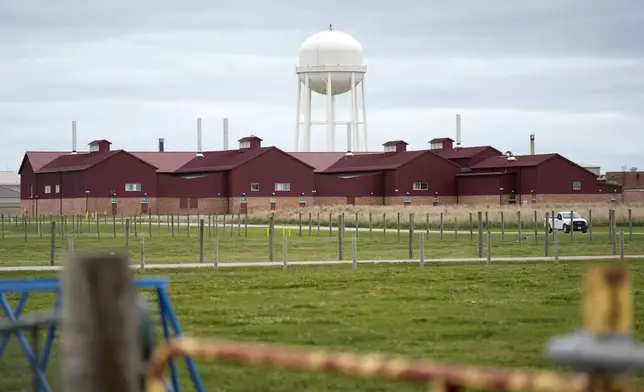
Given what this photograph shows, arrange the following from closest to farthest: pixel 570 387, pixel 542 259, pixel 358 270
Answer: pixel 570 387 < pixel 358 270 < pixel 542 259

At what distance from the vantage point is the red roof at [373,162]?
104062 mm

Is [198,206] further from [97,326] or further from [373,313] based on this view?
[97,326]

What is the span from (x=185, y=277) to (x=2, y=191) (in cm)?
12684

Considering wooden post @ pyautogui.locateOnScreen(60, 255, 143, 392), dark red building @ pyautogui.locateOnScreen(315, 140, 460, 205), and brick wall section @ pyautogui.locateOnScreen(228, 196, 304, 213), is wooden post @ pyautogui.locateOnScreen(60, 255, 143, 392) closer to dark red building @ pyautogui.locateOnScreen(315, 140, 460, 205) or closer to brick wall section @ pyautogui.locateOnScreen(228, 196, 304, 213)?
brick wall section @ pyautogui.locateOnScreen(228, 196, 304, 213)

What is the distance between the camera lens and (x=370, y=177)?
341ft

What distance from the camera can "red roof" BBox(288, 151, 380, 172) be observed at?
112 metres

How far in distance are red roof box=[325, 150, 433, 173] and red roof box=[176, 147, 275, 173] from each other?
776 cm

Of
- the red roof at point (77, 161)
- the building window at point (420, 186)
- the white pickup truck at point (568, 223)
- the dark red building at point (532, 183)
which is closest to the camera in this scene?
the white pickup truck at point (568, 223)

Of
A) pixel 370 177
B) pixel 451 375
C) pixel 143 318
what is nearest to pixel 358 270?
pixel 143 318

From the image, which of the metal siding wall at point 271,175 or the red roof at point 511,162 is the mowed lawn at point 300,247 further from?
the red roof at point 511,162

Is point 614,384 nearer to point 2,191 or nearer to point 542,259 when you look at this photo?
point 542,259

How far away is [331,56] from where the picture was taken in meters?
117

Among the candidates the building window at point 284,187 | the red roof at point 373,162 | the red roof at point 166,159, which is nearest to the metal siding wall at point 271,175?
the building window at point 284,187

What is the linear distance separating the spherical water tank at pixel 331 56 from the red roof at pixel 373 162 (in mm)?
8841
